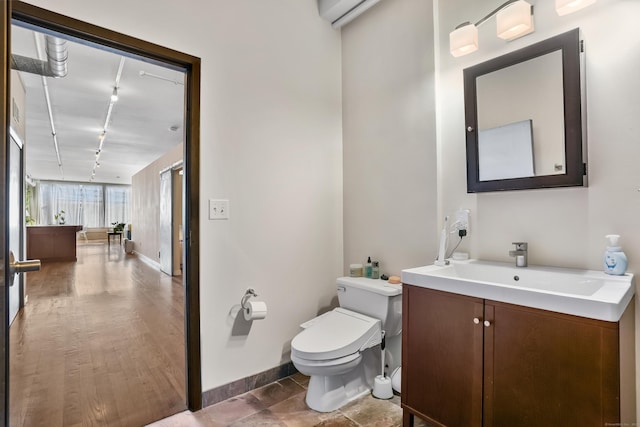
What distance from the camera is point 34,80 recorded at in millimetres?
3641

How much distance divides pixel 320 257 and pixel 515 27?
1.80m

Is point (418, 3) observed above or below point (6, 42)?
above

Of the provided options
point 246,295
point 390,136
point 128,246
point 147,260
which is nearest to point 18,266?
point 246,295

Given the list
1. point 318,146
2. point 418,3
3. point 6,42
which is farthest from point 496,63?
point 6,42

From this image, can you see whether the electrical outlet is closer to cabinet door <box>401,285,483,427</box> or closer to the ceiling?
cabinet door <box>401,285,483,427</box>

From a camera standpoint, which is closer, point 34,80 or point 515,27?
point 515,27

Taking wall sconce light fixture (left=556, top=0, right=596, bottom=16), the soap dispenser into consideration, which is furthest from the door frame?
the soap dispenser

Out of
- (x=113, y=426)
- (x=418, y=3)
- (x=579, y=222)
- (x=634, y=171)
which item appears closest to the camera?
(x=634, y=171)

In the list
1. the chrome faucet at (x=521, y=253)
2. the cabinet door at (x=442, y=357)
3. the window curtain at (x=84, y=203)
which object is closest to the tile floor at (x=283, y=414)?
the cabinet door at (x=442, y=357)

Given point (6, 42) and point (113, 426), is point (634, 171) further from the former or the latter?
point (113, 426)

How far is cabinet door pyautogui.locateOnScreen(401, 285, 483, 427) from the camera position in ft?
4.41

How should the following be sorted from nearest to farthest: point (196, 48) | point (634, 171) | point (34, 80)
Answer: point (634, 171) < point (196, 48) < point (34, 80)

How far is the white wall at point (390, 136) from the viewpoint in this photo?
2070 mm

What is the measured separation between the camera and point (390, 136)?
7.49 ft
